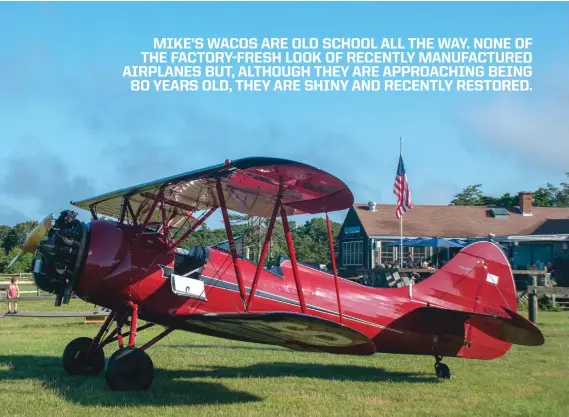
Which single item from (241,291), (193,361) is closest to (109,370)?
(241,291)

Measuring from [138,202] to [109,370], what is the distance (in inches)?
127

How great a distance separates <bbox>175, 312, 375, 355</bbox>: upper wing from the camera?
6641 mm

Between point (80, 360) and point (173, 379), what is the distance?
1.36 metres

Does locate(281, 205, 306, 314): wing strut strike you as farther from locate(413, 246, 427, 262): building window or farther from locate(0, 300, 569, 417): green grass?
locate(413, 246, 427, 262): building window

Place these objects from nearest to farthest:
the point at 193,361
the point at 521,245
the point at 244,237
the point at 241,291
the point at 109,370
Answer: the point at 109,370, the point at 241,291, the point at 244,237, the point at 193,361, the point at 521,245

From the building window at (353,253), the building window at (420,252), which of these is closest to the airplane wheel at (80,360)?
the building window at (420,252)

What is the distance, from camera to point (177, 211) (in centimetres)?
951

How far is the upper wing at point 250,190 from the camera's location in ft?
23.5

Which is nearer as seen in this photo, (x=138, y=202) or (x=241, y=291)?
(x=241, y=291)

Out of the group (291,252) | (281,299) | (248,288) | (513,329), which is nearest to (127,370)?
(248,288)

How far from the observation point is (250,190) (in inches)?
350

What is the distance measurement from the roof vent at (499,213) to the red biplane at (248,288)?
116 feet

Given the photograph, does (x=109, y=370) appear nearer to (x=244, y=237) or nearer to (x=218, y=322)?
(x=218, y=322)

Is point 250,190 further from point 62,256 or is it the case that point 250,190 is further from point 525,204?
point 525,204
